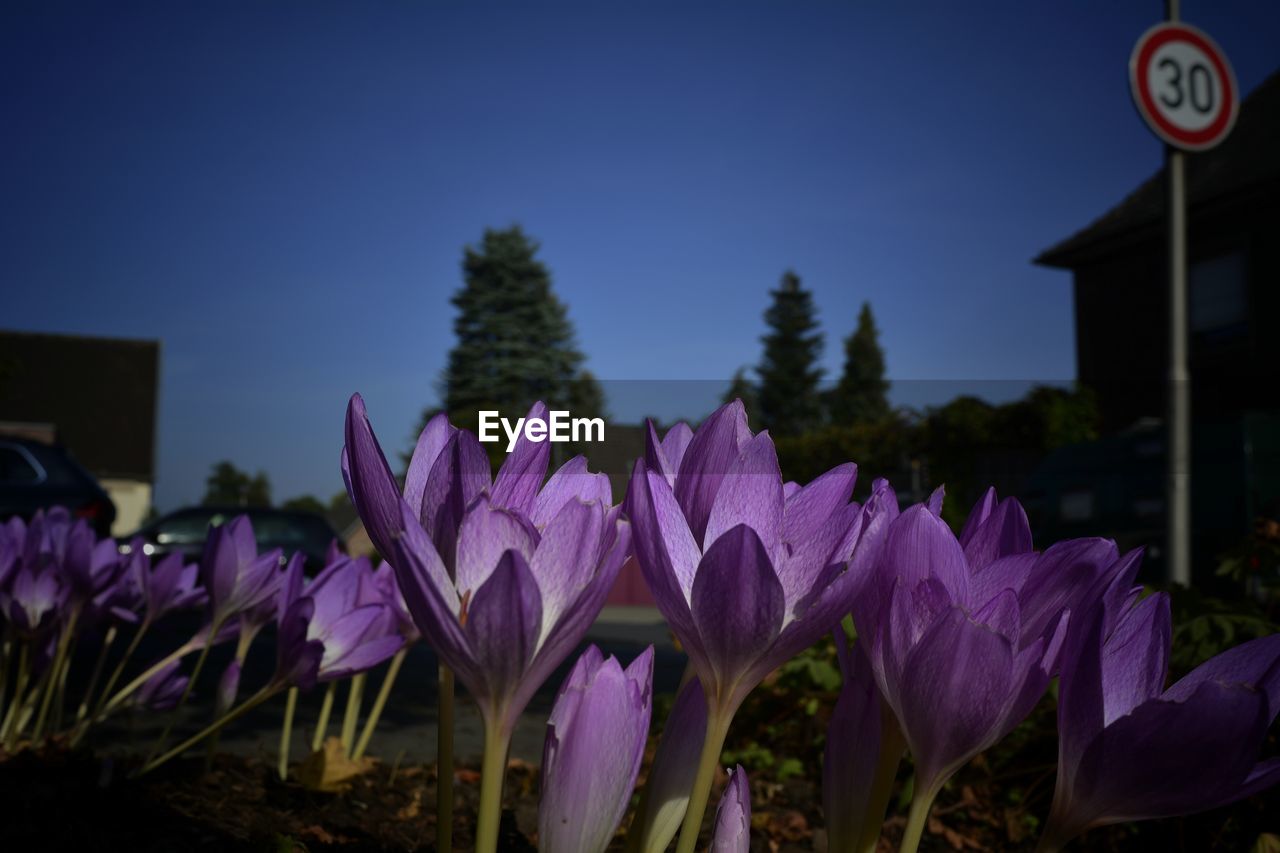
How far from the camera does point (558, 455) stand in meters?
0.79

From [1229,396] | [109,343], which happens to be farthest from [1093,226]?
[109,343]

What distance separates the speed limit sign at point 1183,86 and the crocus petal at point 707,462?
654 centimetres

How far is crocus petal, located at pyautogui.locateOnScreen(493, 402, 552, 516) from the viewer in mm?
625

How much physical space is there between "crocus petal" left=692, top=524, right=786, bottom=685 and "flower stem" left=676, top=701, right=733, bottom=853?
33 millimetres

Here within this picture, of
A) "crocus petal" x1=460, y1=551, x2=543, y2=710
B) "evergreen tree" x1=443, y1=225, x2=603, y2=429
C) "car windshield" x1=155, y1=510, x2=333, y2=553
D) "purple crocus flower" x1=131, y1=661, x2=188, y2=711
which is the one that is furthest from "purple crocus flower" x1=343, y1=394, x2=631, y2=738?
"evergreen tree" x1=443, y1=225, x2=603, y2=429

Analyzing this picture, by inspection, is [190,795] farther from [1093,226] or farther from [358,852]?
[1093,226]

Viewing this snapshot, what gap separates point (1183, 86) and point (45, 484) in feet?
30.4

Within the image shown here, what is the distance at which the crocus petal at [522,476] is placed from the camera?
2.05 feet

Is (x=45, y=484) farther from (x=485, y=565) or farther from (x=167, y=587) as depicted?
(x=485, y=565)

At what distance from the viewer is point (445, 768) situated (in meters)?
0.66

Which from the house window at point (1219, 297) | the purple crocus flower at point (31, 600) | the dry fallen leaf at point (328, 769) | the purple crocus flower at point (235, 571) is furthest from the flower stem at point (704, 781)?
the house window at point (1219, 297)

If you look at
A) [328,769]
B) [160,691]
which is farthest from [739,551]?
[160,691]

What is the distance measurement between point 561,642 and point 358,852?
932mm

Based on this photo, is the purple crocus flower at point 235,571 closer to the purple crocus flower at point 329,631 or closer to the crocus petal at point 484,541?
the purple crocus flower at point 329,631
